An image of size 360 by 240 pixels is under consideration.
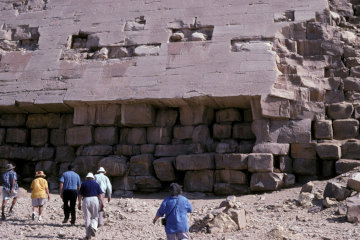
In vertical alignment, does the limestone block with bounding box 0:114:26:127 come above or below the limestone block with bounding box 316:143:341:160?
above

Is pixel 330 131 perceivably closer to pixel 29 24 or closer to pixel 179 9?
pixel 179 9

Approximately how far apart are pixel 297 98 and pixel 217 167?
7.66 feet

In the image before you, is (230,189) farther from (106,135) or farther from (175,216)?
(175,216)

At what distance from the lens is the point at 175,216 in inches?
258

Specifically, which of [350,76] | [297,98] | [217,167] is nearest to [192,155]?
[217,167]

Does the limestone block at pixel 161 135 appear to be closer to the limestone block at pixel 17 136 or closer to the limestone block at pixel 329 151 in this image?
the limestone block at pixel 329 151

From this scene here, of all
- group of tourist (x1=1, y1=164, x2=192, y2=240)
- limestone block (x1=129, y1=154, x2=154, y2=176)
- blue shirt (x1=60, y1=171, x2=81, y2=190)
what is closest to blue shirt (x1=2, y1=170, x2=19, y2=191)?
group of tourist (x1=1, y1=164, x2=192, y2=240)

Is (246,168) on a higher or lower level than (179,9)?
lower

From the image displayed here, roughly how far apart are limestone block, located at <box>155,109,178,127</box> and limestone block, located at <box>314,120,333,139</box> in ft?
10.5

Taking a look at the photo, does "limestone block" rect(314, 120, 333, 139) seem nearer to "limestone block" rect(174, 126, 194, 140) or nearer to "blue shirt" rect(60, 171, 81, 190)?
"limestone block" rect(174, 126, 194, 140)

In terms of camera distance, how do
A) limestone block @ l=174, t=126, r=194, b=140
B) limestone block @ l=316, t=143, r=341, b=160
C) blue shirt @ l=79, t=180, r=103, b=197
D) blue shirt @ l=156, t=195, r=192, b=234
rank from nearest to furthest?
blue shirt @ l=156, t=195, r=192, b=234
blue shirt @ l=79, t=180, r=103, b=197
limestone block @ l=316, t=143, r=341, b=160
limestone block @ l=174, t=126, r=194, b=140

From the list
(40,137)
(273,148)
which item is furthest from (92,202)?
(40,137)

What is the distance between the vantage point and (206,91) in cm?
1133

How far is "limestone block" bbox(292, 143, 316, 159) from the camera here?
36.4 feet
